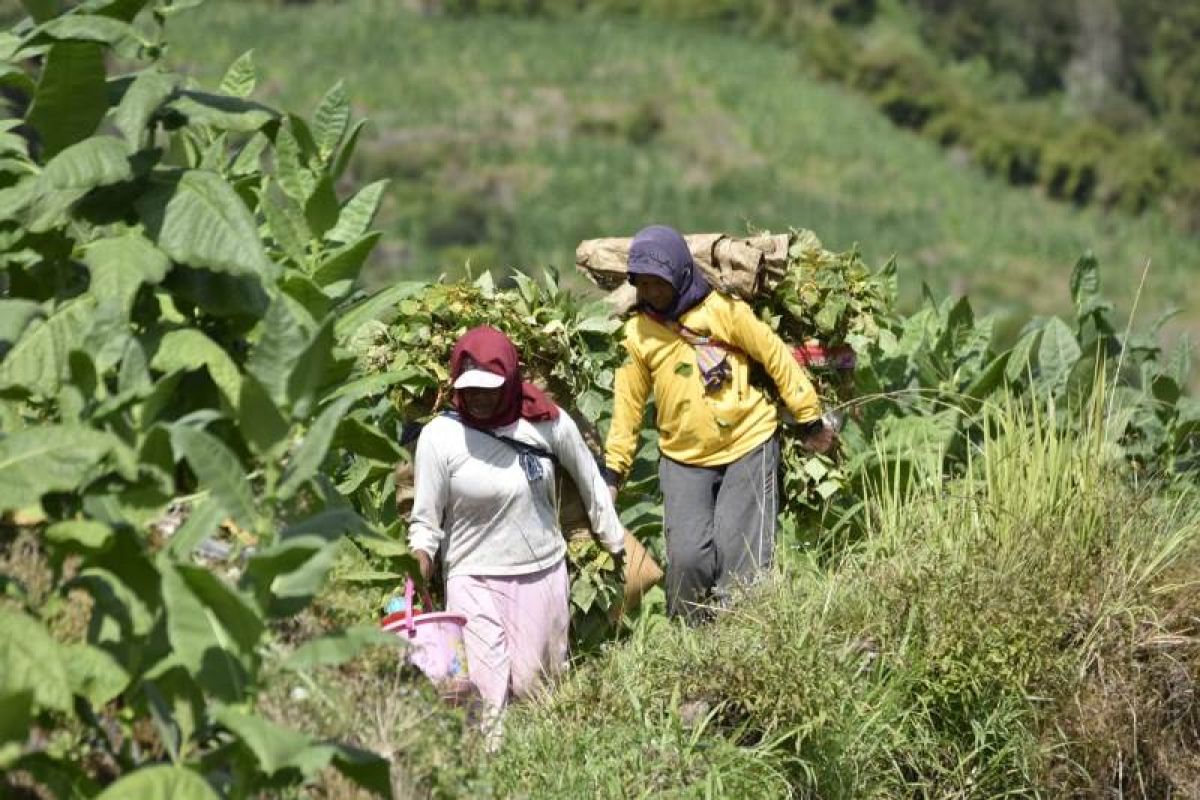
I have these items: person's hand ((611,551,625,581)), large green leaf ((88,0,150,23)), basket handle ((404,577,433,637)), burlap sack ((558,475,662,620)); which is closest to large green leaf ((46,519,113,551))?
large green leaf ((88,0,150,23))

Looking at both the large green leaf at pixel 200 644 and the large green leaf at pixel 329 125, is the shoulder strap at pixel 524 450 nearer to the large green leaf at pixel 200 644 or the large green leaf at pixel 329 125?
the large green leaf at pixel 329 125

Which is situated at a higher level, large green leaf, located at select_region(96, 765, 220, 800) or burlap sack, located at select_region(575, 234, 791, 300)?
large green leaf, located at select_region(96, 765, 220, 800)

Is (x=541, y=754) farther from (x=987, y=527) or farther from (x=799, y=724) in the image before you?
(x=987, y=527)

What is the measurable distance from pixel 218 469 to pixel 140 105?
2.58ft

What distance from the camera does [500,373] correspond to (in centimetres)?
588

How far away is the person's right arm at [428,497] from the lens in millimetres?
5973

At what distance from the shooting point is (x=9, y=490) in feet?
11.1

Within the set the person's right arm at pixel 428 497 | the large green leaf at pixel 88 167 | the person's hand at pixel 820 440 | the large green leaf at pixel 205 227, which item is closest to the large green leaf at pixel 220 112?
the large green leaf at pixel 205 227

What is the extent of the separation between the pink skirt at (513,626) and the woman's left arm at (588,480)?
0.89ft

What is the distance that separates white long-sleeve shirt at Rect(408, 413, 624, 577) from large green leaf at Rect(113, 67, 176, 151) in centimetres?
239

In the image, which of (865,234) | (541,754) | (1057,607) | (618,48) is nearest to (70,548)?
(541,754)

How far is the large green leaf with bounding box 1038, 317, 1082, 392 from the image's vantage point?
25.1ft

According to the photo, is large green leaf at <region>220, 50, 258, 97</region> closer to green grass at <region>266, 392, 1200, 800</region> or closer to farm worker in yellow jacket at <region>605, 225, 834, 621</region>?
farm worker in yellow jacket at <region>605, 225, 834, 621</region>

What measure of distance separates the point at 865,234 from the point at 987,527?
50.0 m
